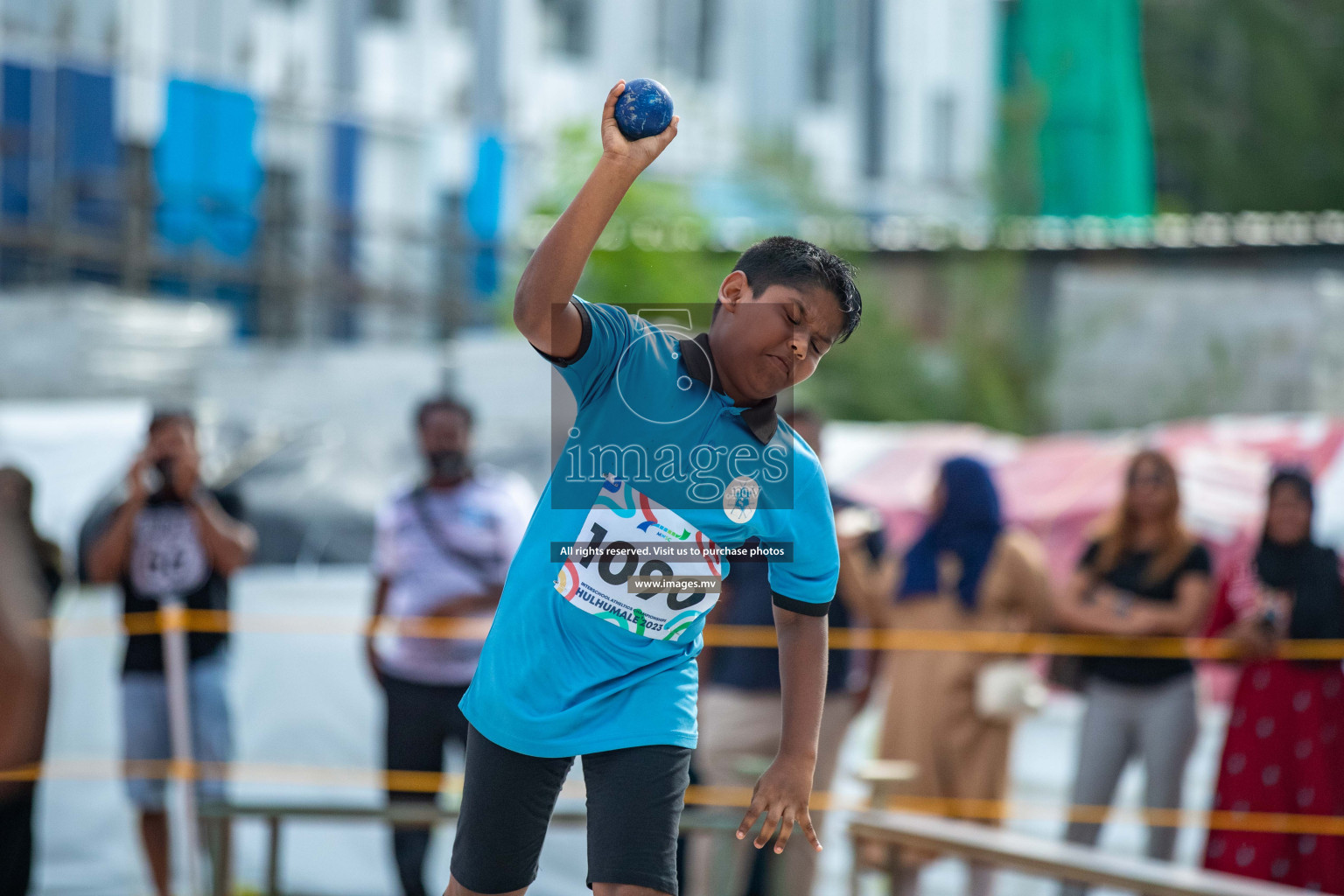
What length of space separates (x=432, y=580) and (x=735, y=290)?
328 centimetres

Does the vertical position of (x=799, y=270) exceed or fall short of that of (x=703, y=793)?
it exceeds it

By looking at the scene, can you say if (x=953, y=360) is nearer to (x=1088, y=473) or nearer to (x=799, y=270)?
(x=1088, y=473)

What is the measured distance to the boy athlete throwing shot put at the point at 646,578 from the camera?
184 cm

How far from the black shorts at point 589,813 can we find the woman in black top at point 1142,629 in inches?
125

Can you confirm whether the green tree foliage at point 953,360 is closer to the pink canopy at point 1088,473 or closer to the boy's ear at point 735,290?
the pink canopy at point 1088,473

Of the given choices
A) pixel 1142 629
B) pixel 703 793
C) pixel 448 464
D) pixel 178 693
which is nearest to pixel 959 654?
pixel 1142 629

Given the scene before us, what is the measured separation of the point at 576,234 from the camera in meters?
1.66

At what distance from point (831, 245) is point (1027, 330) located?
2.48 meters

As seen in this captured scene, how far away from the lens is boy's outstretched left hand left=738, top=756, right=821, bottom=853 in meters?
1.91

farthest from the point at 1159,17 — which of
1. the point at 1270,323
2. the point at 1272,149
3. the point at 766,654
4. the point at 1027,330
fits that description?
the point at 766,654

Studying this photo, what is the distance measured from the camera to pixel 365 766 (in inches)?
223

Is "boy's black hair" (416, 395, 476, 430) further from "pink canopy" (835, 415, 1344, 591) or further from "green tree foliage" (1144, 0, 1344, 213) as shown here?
"green tree foliage" (1144, 0, 1344, 213)

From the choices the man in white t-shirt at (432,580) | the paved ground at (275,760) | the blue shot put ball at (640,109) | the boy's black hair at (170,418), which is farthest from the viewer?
the paved ground at (275,760)

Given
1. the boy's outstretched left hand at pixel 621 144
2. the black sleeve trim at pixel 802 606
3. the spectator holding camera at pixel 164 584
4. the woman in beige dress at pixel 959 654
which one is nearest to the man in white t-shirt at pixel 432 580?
the spectator holding camera at pixel 164 584
